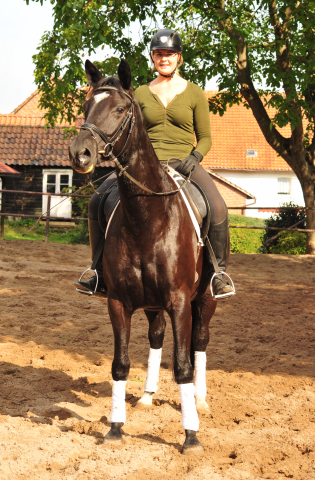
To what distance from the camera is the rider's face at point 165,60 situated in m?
4.27

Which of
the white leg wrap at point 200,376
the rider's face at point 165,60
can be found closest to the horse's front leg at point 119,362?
the white leg wrap at point 200,376

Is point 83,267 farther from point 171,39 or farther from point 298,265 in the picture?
point 171,39

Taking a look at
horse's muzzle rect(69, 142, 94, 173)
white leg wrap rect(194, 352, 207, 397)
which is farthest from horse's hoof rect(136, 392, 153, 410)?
horse's muzzle rect(69, 142, 94, 173)

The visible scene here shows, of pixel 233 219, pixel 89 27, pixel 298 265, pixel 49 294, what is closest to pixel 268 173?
pixel 233 219

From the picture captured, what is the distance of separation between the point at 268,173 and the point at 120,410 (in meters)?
36.9

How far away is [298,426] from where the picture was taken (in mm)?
4289

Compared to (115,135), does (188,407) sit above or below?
below

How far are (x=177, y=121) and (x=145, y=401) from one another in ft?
8.57

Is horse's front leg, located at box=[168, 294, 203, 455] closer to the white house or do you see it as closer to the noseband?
the noseband

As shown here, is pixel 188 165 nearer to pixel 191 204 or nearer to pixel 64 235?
pixel 191 204

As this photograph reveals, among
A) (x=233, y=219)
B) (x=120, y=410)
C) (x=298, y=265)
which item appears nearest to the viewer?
(x=120, y=410)

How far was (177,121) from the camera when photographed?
4398 mm

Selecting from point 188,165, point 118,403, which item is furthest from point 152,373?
point 188,165

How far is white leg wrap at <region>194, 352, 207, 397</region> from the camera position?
493 centimetres
